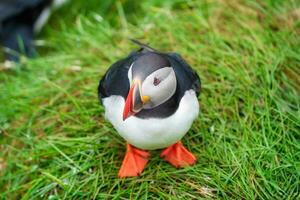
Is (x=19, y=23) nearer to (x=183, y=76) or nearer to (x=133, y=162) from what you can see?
(x=133, y=162)

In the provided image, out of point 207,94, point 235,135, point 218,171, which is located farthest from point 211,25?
point 218,171

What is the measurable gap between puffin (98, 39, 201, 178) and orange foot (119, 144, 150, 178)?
0.30 metres

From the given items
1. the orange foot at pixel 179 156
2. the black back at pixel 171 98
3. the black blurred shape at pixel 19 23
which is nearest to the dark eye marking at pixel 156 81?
the black back at pixel 171 98

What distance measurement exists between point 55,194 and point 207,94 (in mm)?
1158

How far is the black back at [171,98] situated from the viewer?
7.57 ft

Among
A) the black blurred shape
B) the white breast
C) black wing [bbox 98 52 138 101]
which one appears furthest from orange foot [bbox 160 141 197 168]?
the black blurred shape

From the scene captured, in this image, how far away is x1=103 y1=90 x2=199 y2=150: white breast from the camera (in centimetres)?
233

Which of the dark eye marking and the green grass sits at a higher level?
the dark eye marking

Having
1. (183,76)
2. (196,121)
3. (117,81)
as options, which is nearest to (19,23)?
(196,121)

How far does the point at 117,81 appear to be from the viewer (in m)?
2.48

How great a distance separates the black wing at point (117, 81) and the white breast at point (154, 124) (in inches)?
1.4

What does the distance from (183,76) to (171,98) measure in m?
0.24

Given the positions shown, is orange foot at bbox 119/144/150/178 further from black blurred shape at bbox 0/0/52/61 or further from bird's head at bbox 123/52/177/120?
black blurred shape at bbox 0/0/52/61

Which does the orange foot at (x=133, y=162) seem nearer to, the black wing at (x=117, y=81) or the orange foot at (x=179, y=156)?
the orange foot at (x=179, y=156)
